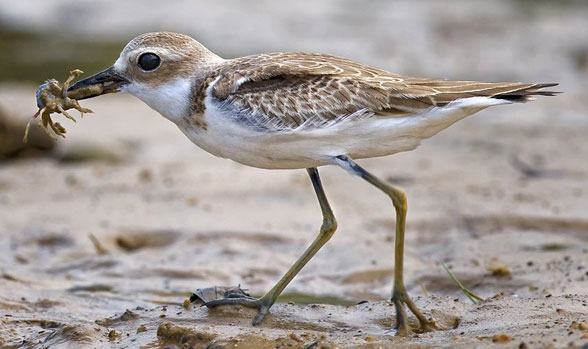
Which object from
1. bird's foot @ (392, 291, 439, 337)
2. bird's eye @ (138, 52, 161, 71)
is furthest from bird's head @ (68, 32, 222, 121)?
bird's foot @ (392, 291, 439, 337)

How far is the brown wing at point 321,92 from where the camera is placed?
565cm

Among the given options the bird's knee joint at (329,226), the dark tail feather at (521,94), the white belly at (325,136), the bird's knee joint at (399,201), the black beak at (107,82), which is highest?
the black beak at (107,82)

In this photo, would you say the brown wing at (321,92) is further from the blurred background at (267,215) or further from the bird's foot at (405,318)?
the blurred background at (267,215)

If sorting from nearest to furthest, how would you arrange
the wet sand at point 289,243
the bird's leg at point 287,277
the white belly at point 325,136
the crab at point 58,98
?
the white belly at point 325,136
the wet sand at point 289,243
the bird's leg at point 287,277
the crab at point 58,98

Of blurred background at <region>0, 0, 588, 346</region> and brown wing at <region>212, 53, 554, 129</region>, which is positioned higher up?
brown wing at <region>212, 53, 554, 129</region>

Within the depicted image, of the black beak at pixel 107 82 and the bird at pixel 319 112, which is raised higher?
the black beak at pixel 107 82

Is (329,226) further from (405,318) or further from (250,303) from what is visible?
(405,318)

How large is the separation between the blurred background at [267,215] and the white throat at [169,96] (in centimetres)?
118

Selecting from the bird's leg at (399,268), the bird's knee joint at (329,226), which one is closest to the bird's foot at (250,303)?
the bird's knee joint at (329,226)

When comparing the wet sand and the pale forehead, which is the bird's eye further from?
the wet sand

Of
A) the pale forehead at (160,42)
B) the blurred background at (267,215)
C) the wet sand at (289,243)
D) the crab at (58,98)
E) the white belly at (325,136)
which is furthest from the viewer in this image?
the blurred background at (267,215)

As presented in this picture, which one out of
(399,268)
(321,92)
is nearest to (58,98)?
(321,92)

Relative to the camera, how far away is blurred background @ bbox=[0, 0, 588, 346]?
7.09 meters

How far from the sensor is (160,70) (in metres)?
6.00
